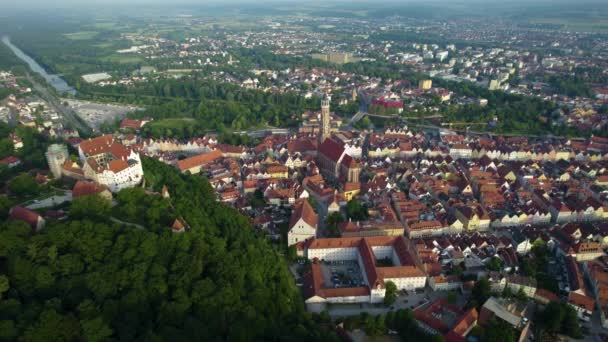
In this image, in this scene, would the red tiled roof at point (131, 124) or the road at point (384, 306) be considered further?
the red tiled roof at point (131, 124)

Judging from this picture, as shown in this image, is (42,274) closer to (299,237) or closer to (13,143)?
(299,237)

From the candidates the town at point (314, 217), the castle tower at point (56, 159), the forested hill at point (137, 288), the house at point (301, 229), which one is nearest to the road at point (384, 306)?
the town at point (314, 217)

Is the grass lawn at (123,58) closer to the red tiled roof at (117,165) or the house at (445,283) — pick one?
the red tiled roof at (117,165)

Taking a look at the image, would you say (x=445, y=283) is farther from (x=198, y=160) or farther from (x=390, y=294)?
(x=198, y=160)

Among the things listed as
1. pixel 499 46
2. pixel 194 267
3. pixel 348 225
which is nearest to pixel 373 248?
pixel 348 225

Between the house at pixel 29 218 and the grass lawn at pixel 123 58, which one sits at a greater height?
the house at pixel 29 218

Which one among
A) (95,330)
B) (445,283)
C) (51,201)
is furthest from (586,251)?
(51,201)
